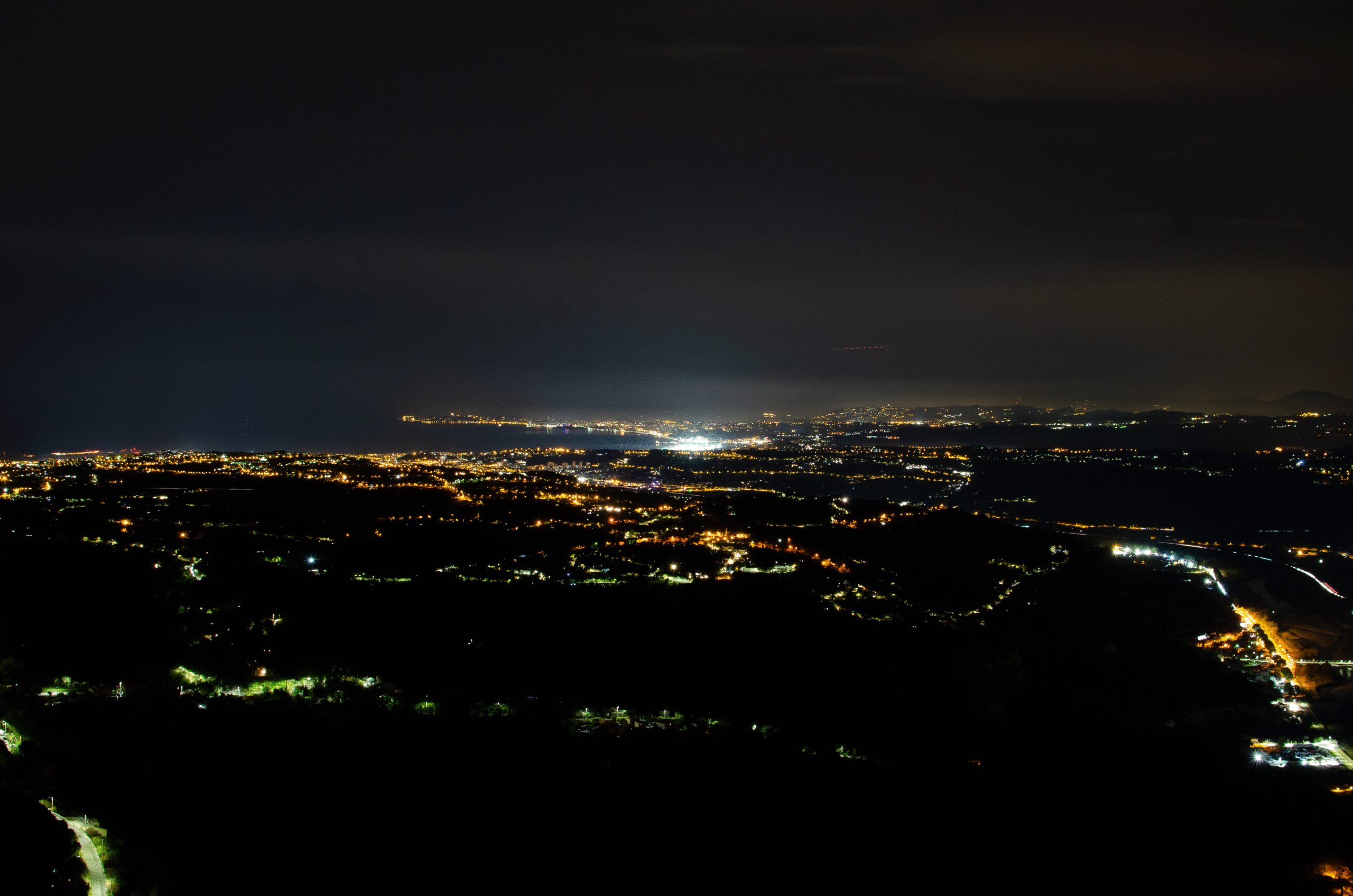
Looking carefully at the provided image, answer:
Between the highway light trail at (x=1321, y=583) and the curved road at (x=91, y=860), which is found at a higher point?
the highway light trail at (x=1321, y=583)

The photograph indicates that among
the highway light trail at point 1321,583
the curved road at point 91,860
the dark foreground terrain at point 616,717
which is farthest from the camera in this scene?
the highway light trail at point 1321,583

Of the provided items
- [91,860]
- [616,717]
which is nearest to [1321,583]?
[616,717]

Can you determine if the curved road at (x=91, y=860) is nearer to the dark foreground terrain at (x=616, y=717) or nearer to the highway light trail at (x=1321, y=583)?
the dark foreground terrain at (x=616, y=717)

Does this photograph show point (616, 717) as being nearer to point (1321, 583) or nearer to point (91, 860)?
point (91, 860)

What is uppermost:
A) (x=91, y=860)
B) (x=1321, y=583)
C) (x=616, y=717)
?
(x=1321, y=583)

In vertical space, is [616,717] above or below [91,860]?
below

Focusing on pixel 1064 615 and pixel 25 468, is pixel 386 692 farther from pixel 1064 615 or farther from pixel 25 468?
pixel 25 468

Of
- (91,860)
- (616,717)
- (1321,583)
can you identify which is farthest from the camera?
(1321,583)

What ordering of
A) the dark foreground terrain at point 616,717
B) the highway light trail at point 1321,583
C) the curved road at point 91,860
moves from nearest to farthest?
the curved road at point 91,860, the dark foreground terrain at point 616,717, the highway light trail at point 1321,583

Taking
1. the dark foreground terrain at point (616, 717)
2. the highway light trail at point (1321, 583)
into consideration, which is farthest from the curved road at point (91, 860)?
the highway light trail at point (1321, 583)

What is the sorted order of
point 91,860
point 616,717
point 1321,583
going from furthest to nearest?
point 1321,583
point 616,717
point 91,860
